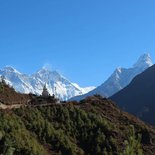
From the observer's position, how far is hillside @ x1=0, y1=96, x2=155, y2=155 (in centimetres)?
5472

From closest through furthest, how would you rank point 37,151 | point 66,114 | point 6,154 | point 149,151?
point 6,154, point 37,151, point 149,151, point 66,114

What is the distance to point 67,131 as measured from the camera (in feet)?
205

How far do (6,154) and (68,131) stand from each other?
59.2 feet

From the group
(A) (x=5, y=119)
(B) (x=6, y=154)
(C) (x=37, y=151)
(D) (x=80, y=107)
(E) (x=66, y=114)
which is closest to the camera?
(B) (x=6, y=154)

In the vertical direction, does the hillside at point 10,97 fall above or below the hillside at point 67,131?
above

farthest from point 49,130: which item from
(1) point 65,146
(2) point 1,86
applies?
(2) point 1,86

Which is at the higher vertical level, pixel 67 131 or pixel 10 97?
pixel 10 97

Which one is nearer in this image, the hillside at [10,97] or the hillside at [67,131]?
the hillside at [67,131]

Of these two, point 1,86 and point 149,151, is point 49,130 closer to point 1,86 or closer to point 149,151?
point 149,151

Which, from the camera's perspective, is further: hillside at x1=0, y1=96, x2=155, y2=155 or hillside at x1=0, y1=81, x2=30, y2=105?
hillside at x1=0, y1=81, x2=30, y2=105

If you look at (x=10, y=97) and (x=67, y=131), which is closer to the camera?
(x=67, y=131)

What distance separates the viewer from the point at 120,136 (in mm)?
63062

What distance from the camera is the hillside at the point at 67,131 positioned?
54719 mm

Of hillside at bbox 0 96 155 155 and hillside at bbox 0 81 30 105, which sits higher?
hillside at bbox 0 81 30 105
